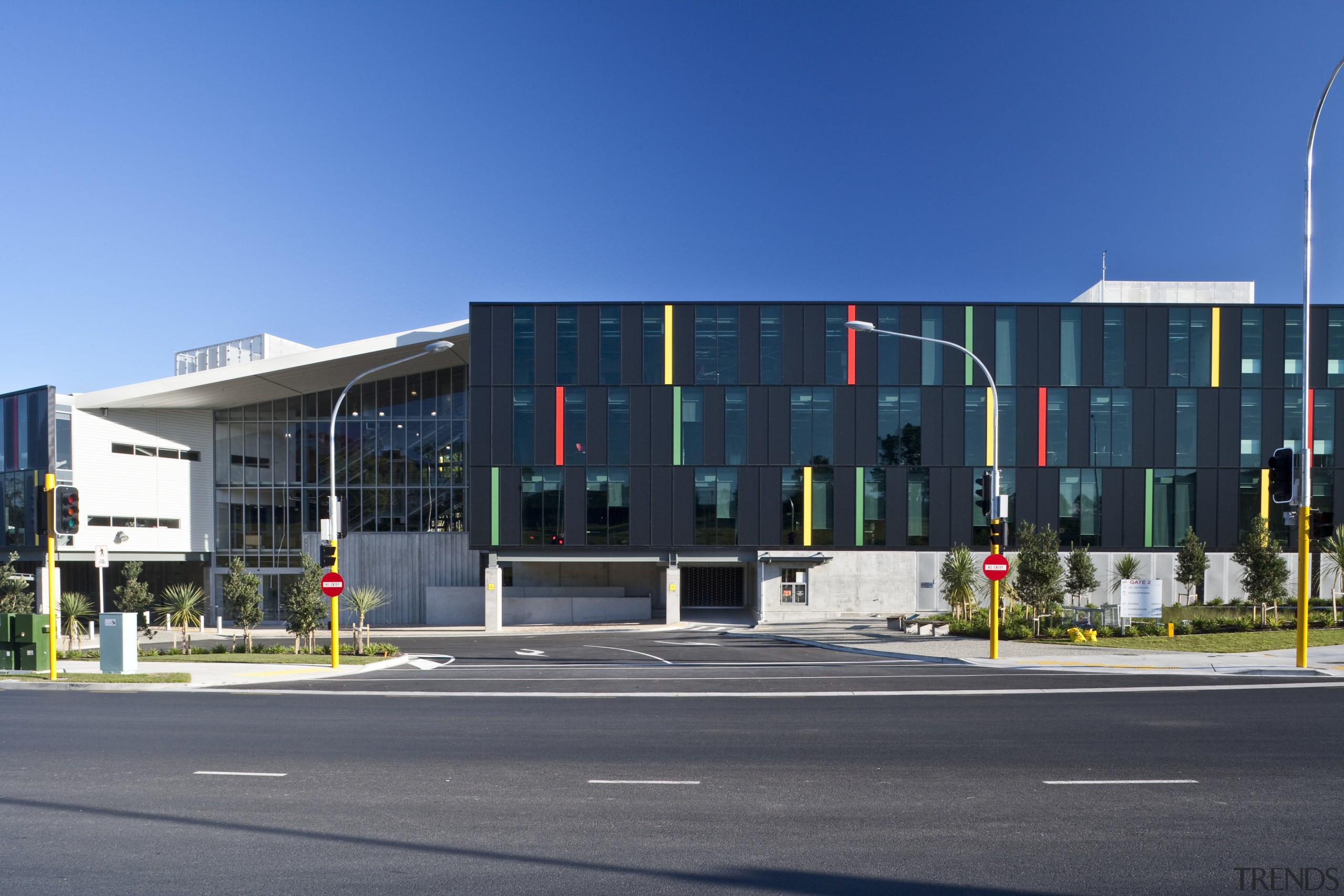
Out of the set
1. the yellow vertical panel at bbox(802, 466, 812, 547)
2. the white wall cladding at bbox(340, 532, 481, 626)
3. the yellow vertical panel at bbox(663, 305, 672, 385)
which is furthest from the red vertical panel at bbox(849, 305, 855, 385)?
the white wall cladding at bbox(340, 532, 481, 626)

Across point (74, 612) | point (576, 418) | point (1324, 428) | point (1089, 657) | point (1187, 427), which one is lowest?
point (74, 612)

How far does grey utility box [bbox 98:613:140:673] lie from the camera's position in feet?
61.4

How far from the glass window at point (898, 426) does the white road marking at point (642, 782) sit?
104 ft

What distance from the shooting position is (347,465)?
44.1 meters

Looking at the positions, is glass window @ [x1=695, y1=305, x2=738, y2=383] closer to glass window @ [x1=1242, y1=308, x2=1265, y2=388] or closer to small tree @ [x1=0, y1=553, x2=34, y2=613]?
glass window @ [x1=1242, y1=308, x2=1265, y2=388]

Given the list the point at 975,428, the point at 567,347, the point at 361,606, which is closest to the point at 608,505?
the point at 567,347

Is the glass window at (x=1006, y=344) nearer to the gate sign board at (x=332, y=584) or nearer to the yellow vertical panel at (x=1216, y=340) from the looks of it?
the yellow vertical panel at (x=1216, y=340)

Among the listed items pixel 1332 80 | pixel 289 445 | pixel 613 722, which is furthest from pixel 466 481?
pixel 1332 80

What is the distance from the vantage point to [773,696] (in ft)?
51.9

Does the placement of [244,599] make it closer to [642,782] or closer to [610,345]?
[642,782]

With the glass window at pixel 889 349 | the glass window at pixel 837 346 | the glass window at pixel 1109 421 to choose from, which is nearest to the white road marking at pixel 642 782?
the glass window at pixel 837 346

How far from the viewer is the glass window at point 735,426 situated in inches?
1553

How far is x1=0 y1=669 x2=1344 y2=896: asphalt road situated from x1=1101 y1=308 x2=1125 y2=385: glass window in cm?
2814

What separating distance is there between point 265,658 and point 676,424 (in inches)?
860
